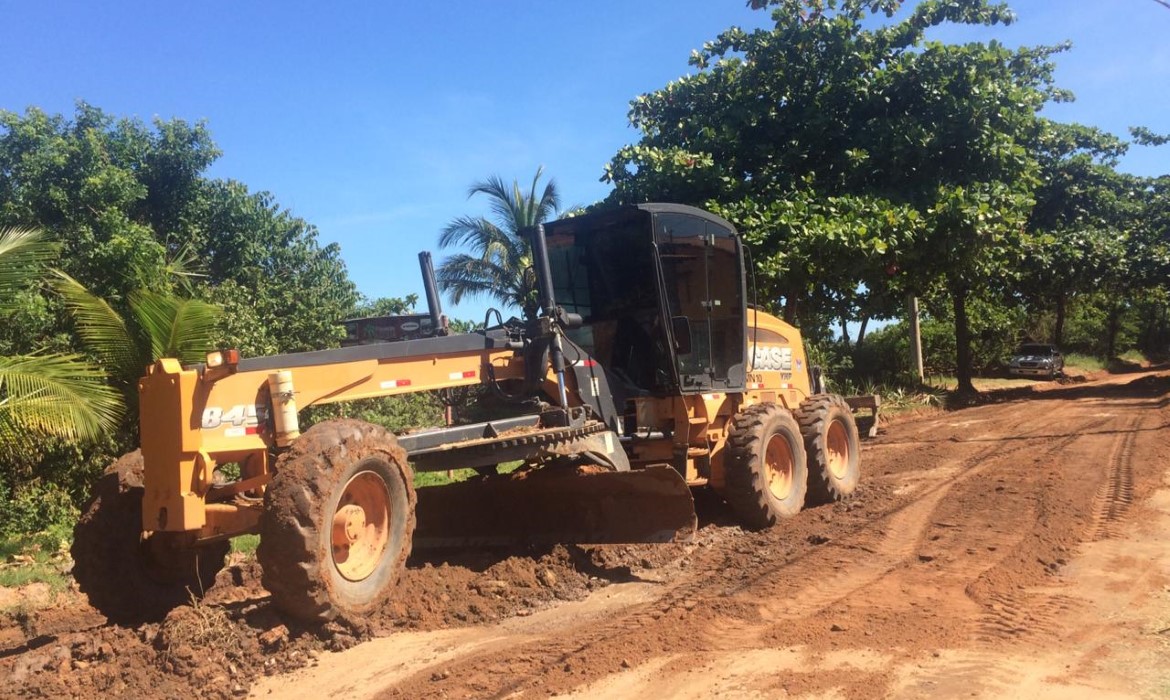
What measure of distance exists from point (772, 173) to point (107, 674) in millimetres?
13764

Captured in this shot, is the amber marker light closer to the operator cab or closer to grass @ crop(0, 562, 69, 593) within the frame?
the operator cab

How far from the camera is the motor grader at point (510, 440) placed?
4.88 m

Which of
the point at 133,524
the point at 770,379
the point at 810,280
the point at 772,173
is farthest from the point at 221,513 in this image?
the point at 772,173

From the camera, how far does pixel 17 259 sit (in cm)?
866

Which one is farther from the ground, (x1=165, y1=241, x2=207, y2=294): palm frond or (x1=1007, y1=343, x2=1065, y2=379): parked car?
(x1=165, y1=241, x2=207, y2=294): palm frond

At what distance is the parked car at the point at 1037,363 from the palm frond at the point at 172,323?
34087 millimetres

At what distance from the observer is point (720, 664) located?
4660 millimetres

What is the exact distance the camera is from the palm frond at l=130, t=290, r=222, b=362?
9430 mm

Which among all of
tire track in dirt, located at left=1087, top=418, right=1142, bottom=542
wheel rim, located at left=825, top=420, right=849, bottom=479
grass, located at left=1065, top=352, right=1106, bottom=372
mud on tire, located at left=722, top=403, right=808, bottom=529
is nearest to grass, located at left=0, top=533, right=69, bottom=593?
mud on tire, located at left=722, top=403, right=808, bottom=529

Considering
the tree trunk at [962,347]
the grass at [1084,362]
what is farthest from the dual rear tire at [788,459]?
the grass at [1084,362]

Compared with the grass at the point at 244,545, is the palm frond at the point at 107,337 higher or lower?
higher

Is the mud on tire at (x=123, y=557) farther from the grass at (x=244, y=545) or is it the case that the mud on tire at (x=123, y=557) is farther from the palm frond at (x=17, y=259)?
the palm frond at (x=17, y=259)

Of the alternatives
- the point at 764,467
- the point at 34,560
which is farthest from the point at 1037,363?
the point at 34,560

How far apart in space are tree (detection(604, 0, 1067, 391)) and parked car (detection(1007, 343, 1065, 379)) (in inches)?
803
